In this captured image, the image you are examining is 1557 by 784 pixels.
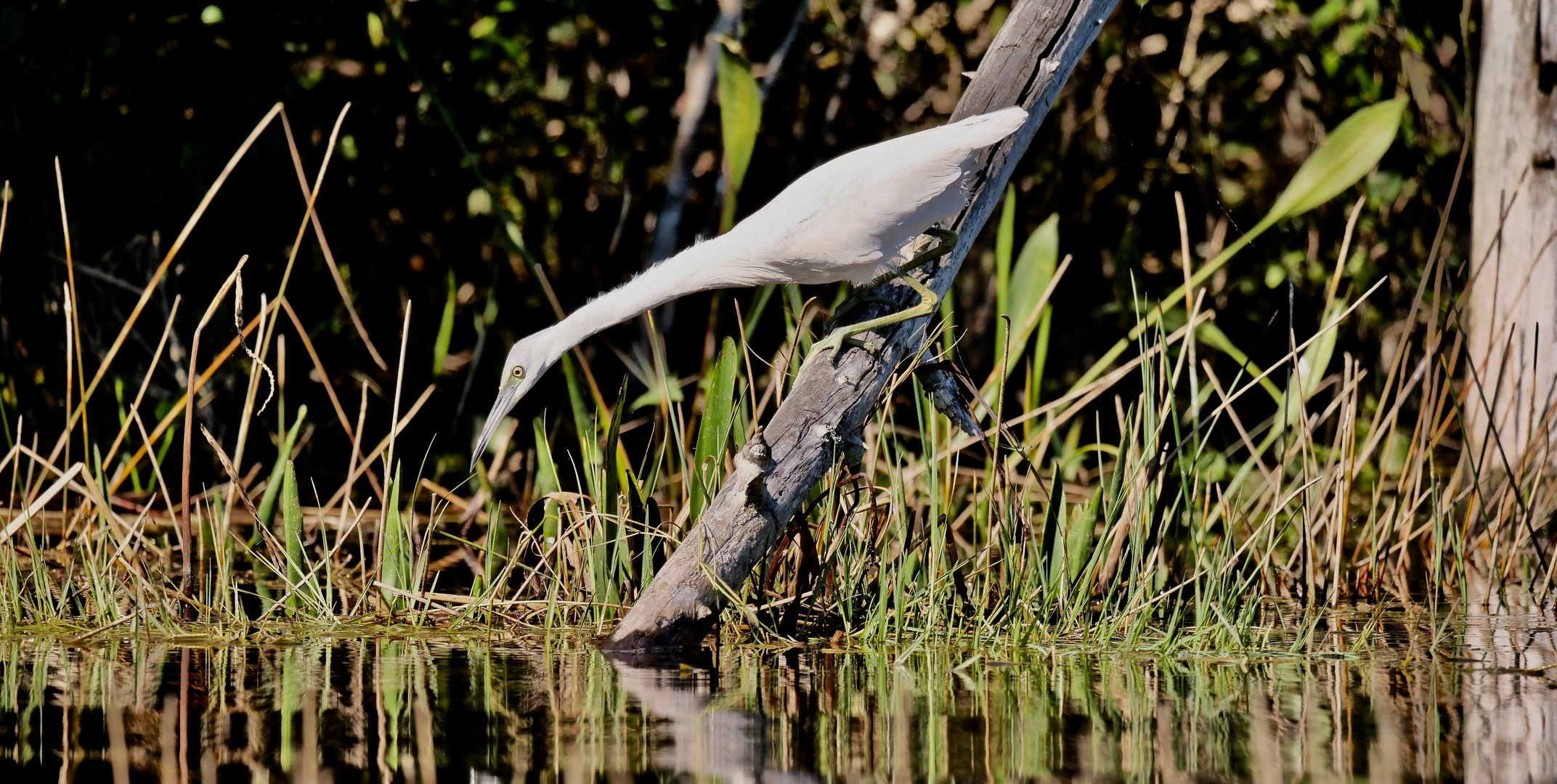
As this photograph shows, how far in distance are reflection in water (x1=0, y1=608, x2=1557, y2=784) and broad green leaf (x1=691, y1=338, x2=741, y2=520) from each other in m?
0.43

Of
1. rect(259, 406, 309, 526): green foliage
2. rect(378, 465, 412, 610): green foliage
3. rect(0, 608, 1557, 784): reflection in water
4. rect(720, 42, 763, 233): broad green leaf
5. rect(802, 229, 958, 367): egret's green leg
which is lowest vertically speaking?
rect(0, 608, 1557, 784): reflection in water

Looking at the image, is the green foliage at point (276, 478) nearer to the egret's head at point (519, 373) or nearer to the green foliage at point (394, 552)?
the green foliage at point (394, 552)

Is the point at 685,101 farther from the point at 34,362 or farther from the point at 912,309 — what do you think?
the point at 912,309

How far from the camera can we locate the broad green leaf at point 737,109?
407 centimetres

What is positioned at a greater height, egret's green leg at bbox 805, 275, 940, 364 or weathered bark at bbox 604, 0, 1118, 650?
egret's green leg at bbox 805, 275, 940, 364

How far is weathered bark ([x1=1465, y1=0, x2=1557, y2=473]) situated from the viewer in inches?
177

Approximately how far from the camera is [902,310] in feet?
9.37

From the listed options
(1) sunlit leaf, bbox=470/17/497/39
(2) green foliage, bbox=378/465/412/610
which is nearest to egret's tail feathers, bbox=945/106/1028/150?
(2) green foliage, bbox=378/465/412/610

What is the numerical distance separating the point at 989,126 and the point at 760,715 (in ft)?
4.18

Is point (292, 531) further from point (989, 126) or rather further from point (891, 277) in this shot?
point (989, 126)

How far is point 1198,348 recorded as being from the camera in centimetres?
643

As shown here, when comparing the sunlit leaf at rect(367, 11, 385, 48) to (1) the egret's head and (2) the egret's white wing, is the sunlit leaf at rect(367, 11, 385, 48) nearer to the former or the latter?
(1) the egret's head

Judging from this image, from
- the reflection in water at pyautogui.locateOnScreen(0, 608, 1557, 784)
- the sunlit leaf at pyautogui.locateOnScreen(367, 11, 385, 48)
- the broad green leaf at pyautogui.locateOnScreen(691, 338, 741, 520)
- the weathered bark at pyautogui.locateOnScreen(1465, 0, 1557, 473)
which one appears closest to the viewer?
the reflection in water at pyautogui.locateOnScreen(0, 608, 1557, 784)

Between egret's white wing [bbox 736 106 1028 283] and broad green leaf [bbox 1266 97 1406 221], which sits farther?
broad green leaf [bbox 1266 97 1406 221]
